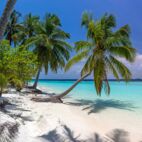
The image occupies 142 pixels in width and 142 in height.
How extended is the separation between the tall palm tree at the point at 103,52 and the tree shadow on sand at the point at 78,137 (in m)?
6.34

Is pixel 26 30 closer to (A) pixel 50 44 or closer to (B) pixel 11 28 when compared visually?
(B) pixel 11 28

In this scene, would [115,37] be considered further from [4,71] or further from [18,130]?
[18,130]

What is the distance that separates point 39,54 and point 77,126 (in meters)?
15.2

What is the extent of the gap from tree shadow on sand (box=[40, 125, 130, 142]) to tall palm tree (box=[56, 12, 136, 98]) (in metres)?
6.34

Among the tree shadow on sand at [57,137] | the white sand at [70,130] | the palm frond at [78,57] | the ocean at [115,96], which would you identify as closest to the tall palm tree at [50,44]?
the ocean at [115,96]

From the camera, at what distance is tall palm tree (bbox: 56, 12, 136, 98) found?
44.3 ft

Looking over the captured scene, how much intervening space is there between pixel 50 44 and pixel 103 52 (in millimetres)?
8136

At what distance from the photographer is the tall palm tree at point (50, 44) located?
70.1ft

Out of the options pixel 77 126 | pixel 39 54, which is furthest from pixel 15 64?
pixel 39 54

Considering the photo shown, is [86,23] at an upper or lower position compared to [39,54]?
upper

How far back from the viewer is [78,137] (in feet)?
19.9

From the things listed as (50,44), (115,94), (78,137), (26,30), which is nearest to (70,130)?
(78,137)

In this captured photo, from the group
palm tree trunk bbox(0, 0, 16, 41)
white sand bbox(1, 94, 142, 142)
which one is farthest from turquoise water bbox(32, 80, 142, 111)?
palm tree trunk bbox(0, 0, 16, 41)

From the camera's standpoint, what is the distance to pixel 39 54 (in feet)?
71.5
